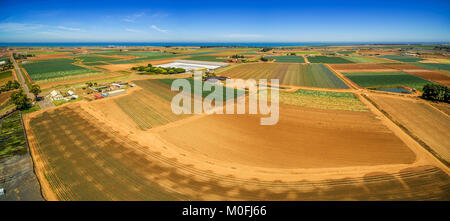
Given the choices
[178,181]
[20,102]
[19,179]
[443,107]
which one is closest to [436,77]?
[443,107]

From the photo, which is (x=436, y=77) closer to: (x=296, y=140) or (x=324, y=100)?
(x=324, y=100)

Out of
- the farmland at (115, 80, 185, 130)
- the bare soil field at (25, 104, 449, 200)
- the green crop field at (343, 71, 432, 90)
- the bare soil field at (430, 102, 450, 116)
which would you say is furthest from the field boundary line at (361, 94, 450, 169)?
the farmland at (115, 80, 185, 130)

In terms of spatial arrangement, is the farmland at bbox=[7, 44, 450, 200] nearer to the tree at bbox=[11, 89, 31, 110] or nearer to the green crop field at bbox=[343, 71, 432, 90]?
the tree at bbox=[11, 89, 31, 110]

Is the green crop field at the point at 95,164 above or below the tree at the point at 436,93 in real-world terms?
below

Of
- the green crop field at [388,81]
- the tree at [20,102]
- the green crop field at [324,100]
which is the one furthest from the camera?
the green crop field at [388,81]

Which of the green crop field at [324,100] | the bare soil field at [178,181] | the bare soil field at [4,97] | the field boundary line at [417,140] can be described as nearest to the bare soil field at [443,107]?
the field boundary line at [417,140]

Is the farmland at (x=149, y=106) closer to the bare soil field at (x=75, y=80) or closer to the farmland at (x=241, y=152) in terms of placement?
the farmland at (x=241, y=152)
